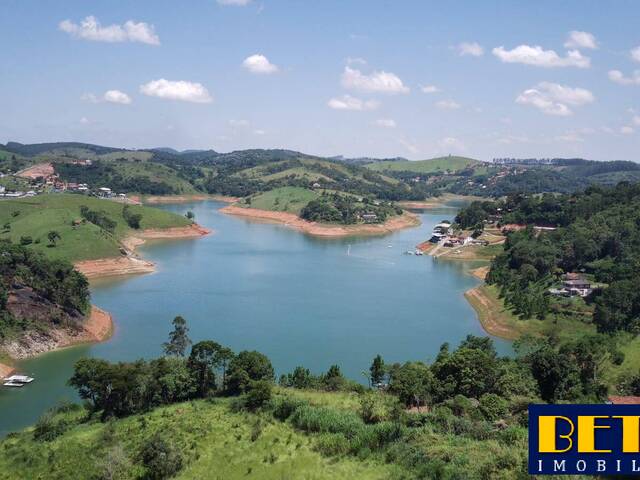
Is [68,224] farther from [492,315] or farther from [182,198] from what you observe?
[182,198]

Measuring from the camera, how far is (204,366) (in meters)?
23.9

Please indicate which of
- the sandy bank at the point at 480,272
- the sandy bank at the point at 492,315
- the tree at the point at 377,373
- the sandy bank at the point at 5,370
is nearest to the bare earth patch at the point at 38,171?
the sandy bank at the point at 480,272

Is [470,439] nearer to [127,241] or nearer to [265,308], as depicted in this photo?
[265,308]

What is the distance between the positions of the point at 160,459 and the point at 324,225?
3373 inches

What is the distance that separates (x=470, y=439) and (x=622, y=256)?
145ft

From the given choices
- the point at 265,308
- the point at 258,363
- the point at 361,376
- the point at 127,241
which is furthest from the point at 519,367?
the point at 127,241

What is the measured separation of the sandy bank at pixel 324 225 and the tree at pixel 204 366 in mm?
73406

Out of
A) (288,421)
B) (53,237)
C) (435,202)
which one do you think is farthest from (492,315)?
(435,202)

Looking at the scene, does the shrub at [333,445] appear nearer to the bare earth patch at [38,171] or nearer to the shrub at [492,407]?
the shrub at [492,407]

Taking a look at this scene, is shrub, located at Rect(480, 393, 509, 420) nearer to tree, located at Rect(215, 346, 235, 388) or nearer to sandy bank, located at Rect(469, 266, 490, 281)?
tree, located at Rect(215, 346, 235, 388)

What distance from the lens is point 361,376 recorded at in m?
32.3

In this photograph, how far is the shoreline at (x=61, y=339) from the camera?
3544cm

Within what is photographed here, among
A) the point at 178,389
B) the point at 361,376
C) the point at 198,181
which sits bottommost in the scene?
the point at 361,376

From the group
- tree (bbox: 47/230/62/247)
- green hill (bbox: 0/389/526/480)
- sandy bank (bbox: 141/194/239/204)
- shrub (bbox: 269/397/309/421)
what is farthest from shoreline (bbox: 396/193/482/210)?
green hill (bbox: 0/389/526/480)
